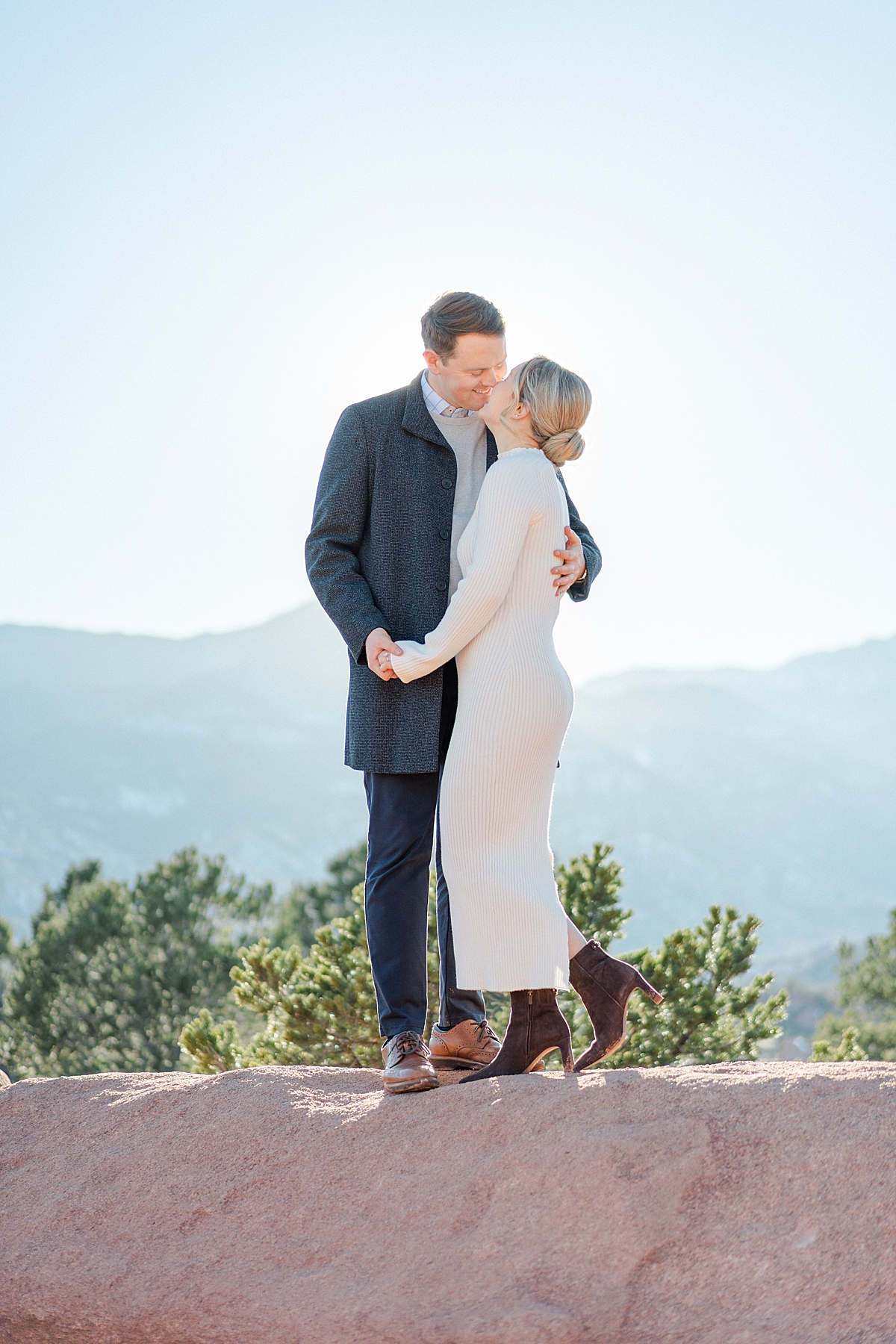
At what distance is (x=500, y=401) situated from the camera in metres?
3.00

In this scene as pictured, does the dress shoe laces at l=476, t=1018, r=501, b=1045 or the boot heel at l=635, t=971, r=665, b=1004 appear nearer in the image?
the boot heel at l=635, t=971, r=665, b=1004

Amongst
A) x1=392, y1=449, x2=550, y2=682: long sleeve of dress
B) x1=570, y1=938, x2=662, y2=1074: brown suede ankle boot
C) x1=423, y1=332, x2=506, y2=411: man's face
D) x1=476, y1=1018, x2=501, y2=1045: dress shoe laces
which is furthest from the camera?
x1=476, y1=1018, x2=501, y2=1045: dress shoe laces

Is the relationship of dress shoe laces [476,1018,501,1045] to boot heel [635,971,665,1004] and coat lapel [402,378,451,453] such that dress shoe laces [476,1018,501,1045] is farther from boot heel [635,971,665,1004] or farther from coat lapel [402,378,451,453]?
coat lapel [402,378,451,453]

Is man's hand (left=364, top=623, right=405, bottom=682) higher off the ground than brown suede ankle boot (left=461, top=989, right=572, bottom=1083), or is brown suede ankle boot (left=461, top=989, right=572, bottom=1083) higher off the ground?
man's hand (left=364, top=623, right=405, bottom=682)

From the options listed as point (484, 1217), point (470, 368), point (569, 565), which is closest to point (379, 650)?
point (569, 565)

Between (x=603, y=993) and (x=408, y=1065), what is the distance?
55 centimetres

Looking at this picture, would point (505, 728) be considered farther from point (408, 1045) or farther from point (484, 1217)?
point (484, 1217)

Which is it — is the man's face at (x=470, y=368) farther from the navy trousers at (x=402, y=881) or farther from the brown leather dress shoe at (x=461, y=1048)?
the brown leather dress shoe at (x=461, y=1048)

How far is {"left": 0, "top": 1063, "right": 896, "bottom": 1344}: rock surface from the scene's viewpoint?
6.93 feet

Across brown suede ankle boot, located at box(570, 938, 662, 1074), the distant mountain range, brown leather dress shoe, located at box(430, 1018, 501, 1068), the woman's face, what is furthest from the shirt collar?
the distant mountain range

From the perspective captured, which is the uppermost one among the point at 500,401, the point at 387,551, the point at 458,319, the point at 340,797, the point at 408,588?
the point at 458,319

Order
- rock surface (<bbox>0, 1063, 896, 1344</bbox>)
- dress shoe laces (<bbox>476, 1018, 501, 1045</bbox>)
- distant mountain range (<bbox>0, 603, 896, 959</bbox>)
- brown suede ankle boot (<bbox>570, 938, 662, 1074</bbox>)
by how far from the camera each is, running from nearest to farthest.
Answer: rock surface (<bbox>0, 1063, 896, 1344</bbox>) → brown suede ankle boot (<bbox>570, 938, 662, 1074</bbox>) → dress shoe laces (<bbox>476, 1018, 501, 1045</bbox>) → distant mountain range (<bbox>0, 603, 896, 959</bbox>)

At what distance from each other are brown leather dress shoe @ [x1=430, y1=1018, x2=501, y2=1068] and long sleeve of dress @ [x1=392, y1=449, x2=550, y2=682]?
46.8 inches

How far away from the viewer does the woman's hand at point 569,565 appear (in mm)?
3072
